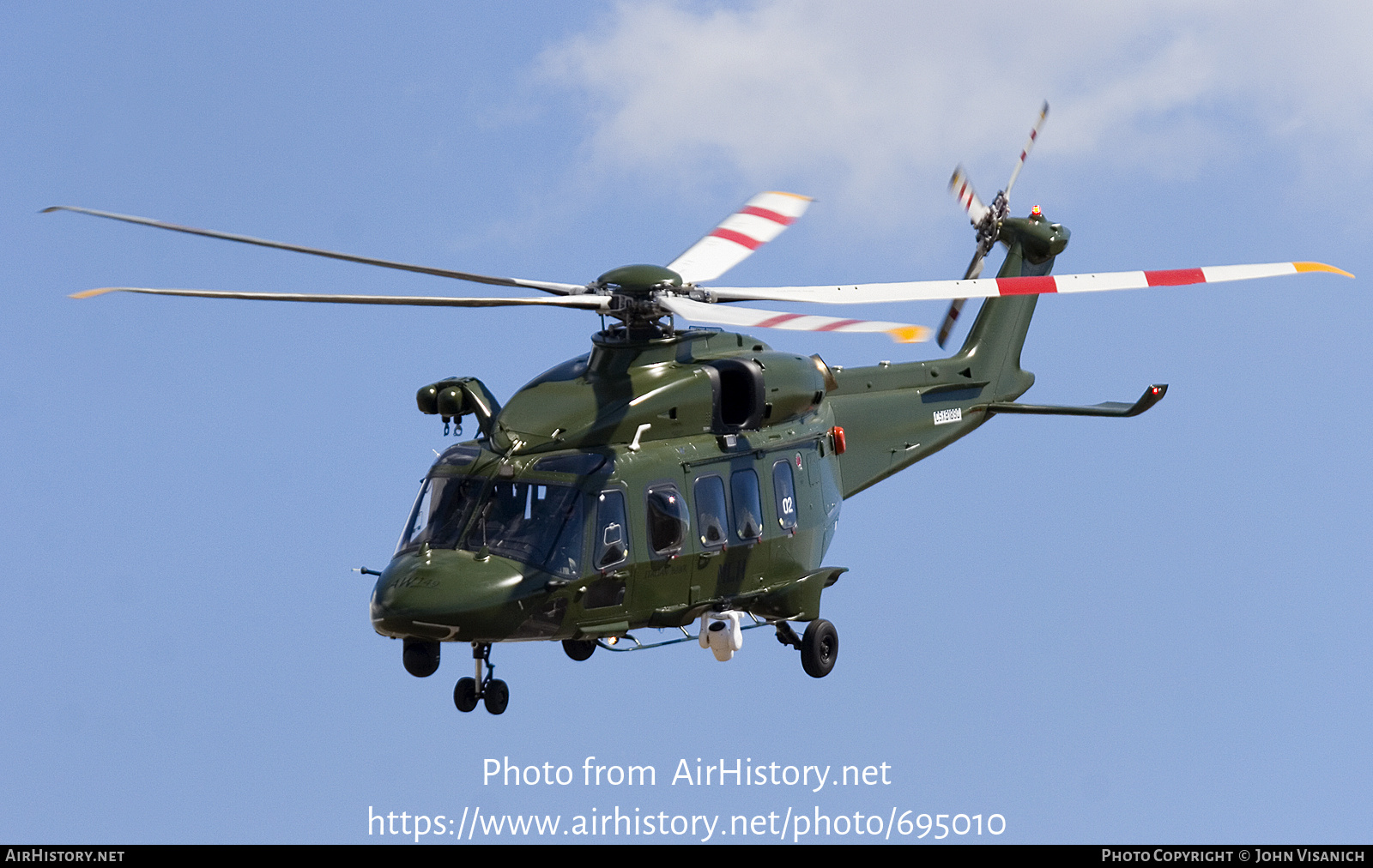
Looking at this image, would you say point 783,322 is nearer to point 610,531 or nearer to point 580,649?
point 610,531

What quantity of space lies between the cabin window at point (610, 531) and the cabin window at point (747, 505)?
1623 millimetres

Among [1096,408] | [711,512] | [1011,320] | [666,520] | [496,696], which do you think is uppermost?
[1011,320]

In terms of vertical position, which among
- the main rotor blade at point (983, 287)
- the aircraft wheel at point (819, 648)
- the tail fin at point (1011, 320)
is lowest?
the aircraft wheel at point (819, 648)

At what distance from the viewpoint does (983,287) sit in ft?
58.4

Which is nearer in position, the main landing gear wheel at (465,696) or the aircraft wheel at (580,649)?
the main landing gear wheel at (465,696)

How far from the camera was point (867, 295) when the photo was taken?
17.6 m

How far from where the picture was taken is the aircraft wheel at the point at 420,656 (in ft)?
58.6

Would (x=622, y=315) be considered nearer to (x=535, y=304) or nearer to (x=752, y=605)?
(x=535, y=304)

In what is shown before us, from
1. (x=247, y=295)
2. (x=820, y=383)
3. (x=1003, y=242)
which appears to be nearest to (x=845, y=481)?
(x=820, y=383)

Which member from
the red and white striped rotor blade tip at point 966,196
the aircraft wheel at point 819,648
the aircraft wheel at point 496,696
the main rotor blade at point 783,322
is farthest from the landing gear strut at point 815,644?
the red and white striped rotor blade tip at point 966,196

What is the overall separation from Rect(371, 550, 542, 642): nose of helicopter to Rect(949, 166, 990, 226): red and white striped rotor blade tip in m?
10.5

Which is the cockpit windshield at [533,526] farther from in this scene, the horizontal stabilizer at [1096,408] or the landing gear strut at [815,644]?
the horizontal stabilizer at [1096,408]

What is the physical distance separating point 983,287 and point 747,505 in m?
3.47

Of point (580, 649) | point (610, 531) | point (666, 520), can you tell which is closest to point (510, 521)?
point (610, 531)
